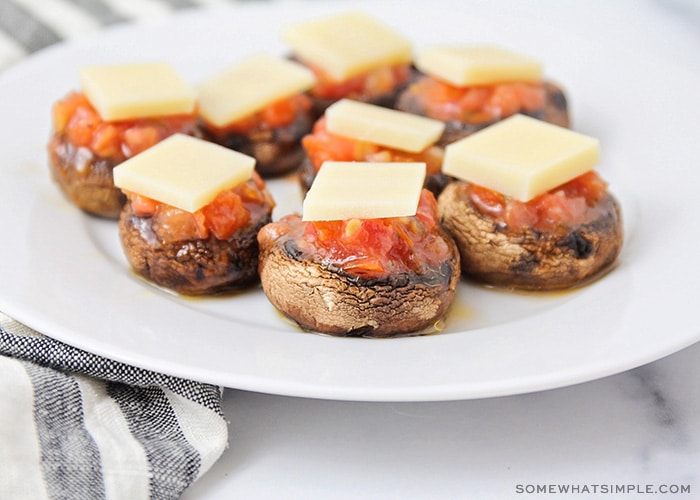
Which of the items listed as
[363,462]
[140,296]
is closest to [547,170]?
[363,462]

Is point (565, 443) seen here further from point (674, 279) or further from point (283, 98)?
point (283, 98)

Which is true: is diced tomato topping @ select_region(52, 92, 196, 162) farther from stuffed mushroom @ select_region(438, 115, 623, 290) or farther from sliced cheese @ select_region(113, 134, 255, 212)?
stuffed mushroom @ select_region(438, 115, 623, 290)

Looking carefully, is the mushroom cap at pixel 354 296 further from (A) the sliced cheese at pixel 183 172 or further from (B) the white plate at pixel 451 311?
(A) the sliced cheese at pixel 183 172

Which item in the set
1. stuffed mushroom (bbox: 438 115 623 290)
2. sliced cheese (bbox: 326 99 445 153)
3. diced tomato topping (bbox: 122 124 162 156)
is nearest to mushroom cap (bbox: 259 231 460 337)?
stuffed mushroom (bbox: 438 115 623 290)

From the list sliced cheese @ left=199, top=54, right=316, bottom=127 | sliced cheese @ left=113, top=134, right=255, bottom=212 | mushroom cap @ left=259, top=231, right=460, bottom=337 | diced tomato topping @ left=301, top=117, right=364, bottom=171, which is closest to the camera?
mushroom cap @ left=259, top=231, right=460, bottom=337

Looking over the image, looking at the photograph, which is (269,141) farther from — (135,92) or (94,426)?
(94,426)

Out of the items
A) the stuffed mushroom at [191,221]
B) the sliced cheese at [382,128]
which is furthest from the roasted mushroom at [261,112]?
the stuffed mushroom at [191,221]

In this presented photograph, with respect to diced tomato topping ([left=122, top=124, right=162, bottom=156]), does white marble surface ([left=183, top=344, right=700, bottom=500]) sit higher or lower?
Result: lower
